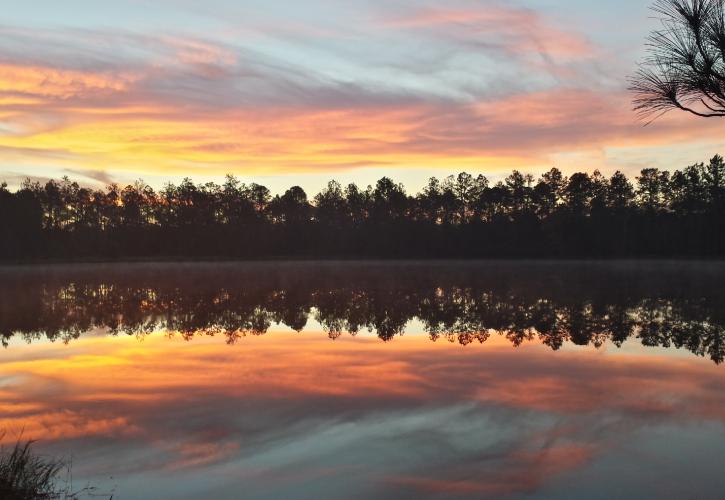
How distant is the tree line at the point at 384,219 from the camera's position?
9150cm

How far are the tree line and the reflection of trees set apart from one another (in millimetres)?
58275

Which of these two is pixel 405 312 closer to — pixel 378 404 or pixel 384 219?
pixel 378 404

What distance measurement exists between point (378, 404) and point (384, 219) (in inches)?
3867

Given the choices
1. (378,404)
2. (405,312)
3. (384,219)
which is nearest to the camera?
(378,404)

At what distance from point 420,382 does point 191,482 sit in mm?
5531

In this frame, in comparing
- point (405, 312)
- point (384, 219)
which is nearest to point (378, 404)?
point (405, 312)

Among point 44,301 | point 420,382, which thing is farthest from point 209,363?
point 44,301

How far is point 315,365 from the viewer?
13547 millimetres

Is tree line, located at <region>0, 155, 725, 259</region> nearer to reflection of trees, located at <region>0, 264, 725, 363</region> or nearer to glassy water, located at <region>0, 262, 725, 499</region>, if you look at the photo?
reflection of trees, located at <region>0, 264, 725, 363</region>

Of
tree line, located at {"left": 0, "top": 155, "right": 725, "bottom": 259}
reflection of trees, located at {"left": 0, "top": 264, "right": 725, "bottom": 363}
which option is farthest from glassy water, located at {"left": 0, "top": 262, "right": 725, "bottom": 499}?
tree line, located at {"left": 0, "top": 155, "right": 725, "bottom": 259}

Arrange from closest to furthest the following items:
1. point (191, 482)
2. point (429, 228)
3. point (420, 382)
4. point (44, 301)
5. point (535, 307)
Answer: point (191, 482)
point (420, 382)
point (535, 307)
point (44, 301)
point (429, 228)

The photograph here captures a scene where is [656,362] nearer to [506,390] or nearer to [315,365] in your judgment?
[506,390]

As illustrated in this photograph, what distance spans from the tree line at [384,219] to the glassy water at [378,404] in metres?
73.4

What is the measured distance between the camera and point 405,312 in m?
23.0
